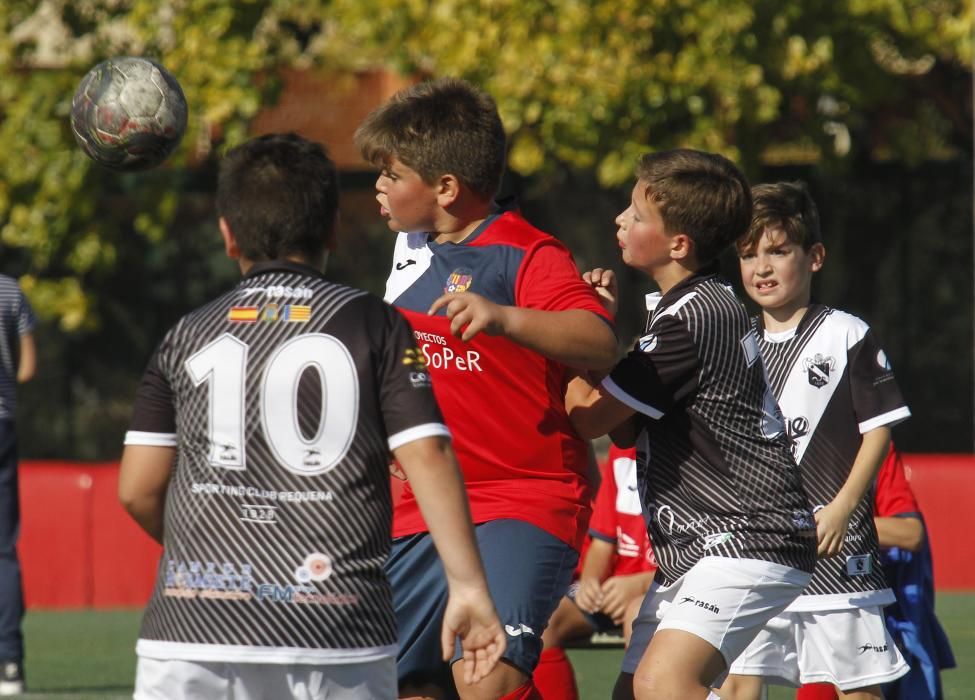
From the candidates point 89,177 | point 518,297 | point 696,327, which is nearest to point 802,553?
point 696,327

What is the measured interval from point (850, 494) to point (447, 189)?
62.8 inches

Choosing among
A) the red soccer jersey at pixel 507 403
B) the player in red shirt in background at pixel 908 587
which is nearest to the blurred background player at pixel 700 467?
the red soccer jersey at pixel 507 403

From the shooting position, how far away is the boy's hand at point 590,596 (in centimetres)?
637

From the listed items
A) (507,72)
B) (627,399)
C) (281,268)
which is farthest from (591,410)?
(507,72)

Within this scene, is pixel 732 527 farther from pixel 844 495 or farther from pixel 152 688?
pixel 152 688

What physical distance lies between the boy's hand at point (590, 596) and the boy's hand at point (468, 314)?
2.80m

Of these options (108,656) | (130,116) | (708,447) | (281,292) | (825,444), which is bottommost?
(108,656)

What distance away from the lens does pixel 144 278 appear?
15.0 meters

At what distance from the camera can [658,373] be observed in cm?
427

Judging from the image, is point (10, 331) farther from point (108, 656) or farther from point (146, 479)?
point (146, 479)

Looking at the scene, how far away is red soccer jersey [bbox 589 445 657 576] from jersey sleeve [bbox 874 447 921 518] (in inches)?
37.7

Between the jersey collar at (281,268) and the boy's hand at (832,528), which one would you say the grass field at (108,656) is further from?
the jersey collar at (281,268)

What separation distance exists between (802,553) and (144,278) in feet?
37.3

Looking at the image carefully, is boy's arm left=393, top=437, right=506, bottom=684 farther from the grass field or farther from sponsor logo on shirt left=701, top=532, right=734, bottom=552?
the grass field
